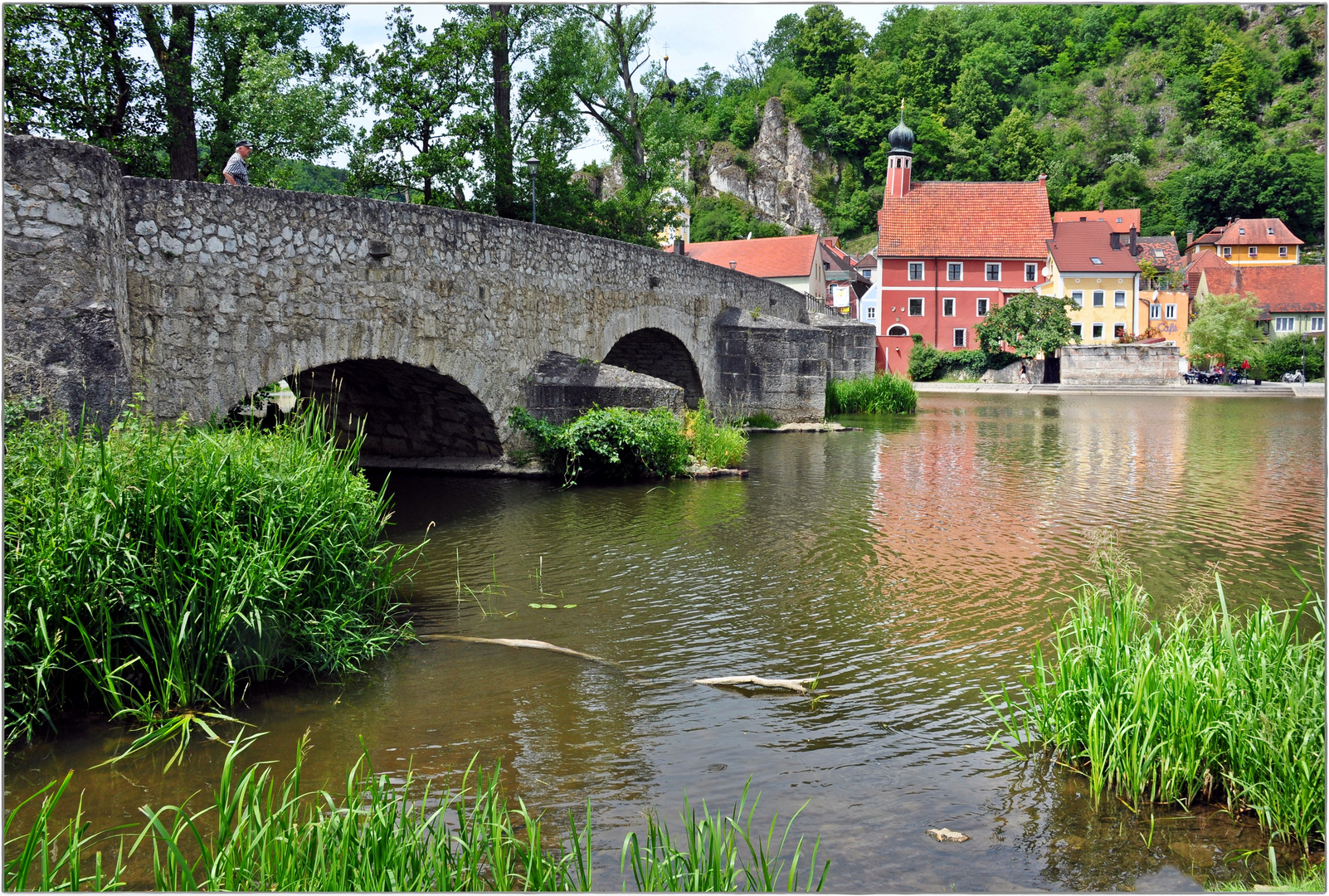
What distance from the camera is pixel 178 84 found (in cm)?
1558

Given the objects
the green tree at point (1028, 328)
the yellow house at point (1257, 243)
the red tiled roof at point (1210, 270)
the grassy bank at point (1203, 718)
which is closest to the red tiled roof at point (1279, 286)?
the red tiled roof at point (1210, 270)

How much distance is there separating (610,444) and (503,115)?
Result: 1199 centimetres

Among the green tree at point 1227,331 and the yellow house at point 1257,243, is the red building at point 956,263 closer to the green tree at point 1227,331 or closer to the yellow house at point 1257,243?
the green tree at point 1227,331

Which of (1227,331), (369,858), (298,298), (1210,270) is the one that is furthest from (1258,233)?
(369,858)

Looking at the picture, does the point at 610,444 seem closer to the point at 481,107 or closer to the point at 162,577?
the point at 162,577

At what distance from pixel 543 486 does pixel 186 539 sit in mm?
7147

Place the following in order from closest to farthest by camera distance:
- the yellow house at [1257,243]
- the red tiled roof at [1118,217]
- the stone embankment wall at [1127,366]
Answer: the stone embankment wall at [1127,366] → the yellow house at [1257,243] → the red tiled roof at [1118,217]

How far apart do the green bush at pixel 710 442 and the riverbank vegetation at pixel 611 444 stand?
0.26 metres

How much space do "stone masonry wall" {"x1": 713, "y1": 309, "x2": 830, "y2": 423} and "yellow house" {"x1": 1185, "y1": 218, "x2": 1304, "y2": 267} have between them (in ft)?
169

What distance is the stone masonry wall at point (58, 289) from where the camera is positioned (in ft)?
19.8

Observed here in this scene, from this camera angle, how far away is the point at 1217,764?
3625 mm

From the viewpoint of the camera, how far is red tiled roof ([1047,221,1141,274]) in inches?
2105

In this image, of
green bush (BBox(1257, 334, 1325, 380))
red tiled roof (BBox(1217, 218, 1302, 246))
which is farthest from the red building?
red tiled roof (BBox(1217, 218, 1302, 246))

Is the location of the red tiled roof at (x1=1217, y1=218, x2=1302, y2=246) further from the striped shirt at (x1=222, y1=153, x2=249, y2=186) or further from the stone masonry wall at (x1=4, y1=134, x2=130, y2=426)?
the stone masonry wall at (x1=4, y1=134, x2=130, y2=426)
